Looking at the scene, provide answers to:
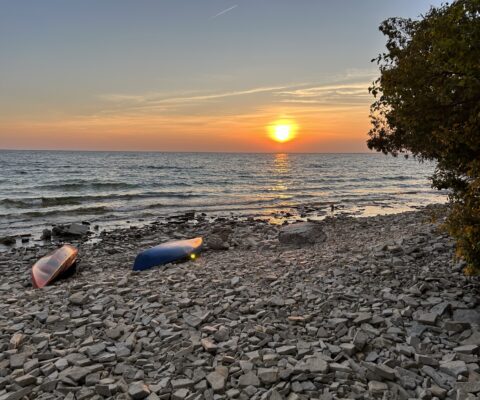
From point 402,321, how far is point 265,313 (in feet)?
8.64

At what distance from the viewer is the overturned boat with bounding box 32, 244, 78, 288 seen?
40.6ft

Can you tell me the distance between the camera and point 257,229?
21.6m

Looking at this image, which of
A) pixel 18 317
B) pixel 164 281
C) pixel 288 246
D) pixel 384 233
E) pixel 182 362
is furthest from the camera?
pixel 384 233

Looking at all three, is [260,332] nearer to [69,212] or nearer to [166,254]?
[166,254]

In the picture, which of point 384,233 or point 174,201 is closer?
point 384,233

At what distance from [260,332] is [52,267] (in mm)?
9272

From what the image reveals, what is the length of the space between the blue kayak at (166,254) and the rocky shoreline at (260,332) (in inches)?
51.9

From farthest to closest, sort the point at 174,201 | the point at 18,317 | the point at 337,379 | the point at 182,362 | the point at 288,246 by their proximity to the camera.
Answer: the point at 174,201, the point at 288,246, the point at 18,317, the point at 182,362, the point at 337,379

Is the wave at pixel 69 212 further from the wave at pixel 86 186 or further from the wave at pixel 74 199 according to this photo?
→ the wave at pixel 86 186

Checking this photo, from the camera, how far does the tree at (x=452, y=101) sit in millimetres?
6445

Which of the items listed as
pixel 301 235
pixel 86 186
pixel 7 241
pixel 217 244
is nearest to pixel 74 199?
pixel 86 186

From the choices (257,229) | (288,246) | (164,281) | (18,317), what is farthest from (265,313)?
(257,229)

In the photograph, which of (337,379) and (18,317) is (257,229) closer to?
(18,317)

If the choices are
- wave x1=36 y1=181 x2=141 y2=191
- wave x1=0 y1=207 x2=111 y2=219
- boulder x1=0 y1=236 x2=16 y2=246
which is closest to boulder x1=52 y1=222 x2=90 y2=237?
boulder x1=0 y1=236 x2=16 y2=246
